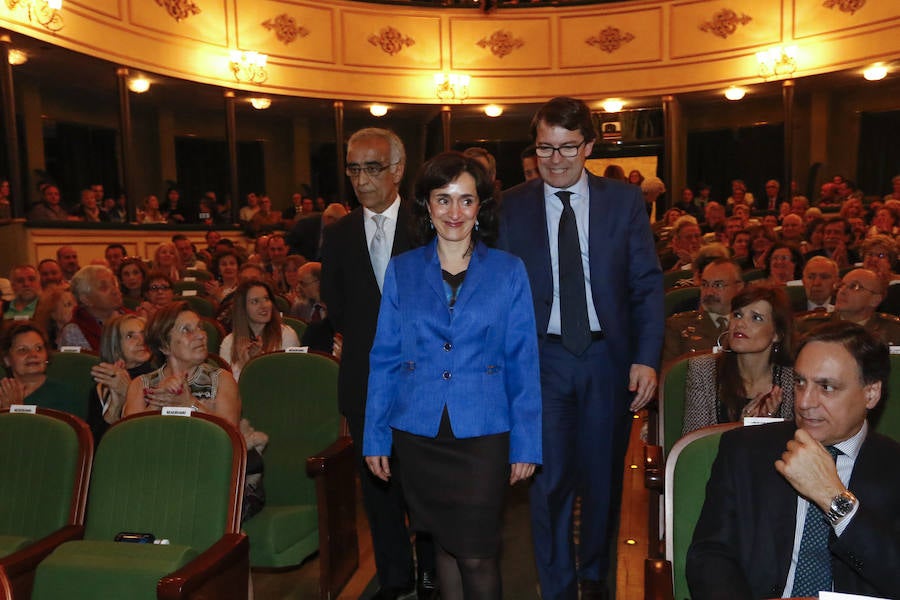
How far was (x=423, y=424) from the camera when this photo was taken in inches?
79.6

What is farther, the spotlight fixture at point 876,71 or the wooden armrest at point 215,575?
the spotlight fixture at point 876,71

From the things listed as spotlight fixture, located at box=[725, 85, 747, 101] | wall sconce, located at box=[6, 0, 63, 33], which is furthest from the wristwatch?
spotlight fixture, located at box=[725, 85, 747, 101]

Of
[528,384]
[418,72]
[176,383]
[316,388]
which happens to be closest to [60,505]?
[176,383]

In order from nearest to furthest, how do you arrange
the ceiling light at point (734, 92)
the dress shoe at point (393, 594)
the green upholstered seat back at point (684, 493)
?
the green upholstered seat back at point (684, 493) < the dress shoe at point (393, 594) < the ceiling light at point (734, 92)

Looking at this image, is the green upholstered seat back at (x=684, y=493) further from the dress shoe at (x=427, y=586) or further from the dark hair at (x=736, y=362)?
the dress shoe at (x=427, y=586)

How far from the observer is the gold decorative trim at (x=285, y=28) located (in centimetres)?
1171

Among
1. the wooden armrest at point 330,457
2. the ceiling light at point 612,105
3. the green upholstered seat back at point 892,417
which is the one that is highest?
the ceiling light at point 612,105

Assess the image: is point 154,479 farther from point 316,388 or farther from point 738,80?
point 738,80

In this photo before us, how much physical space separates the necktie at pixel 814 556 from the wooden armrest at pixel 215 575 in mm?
1348

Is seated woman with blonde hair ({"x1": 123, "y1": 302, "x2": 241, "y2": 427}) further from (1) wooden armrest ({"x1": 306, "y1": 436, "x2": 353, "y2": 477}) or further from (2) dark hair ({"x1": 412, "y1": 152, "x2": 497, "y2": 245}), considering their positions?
(2) dark hair ({"x1": 412, "y1": 152, "x2": 497, "y2": 245})

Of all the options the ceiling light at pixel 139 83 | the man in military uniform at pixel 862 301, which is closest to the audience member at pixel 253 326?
the man in military uniform at pixel 862 301

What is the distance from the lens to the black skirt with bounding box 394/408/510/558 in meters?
2.02

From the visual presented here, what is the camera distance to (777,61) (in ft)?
38.1

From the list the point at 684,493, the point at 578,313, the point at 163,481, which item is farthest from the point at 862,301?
the point at 163,481
